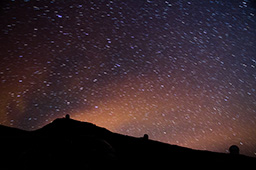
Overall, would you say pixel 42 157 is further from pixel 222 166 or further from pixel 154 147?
pixel 222 166

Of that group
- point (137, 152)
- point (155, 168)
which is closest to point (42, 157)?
point (137, 152)

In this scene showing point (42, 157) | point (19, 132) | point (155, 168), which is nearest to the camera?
point (42, 157)

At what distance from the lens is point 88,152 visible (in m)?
3.03

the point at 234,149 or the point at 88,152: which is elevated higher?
the point at 88,152

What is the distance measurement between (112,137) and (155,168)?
1.14 m

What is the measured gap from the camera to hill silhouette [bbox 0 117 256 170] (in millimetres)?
2930

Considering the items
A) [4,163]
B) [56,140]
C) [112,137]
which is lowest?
[112,137]

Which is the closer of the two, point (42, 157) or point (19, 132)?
point (42, 157)

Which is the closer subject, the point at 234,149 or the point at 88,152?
the point at 88,152

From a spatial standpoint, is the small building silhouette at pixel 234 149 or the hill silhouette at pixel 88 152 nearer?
the hill silhouette at pixel 88 152

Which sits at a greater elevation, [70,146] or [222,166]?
[70,146]

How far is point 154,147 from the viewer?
14.5ft

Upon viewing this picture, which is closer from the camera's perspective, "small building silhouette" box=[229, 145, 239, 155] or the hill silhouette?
the hill silhouette

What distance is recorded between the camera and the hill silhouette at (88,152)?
2930 millimetres
